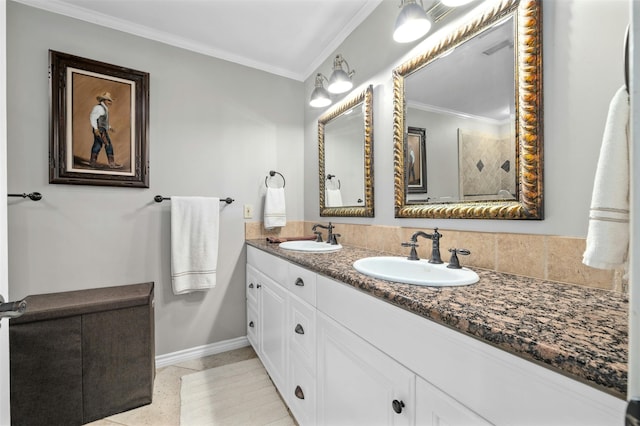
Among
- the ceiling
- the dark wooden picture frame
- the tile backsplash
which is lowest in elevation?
the tile backsplash

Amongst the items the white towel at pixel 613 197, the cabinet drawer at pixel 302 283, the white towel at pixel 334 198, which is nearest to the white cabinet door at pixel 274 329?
the cabinet drawer at pixel 302 283

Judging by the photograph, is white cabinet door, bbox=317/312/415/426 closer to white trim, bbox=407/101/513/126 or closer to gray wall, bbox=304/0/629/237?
gray wall, bbox=304/0/629/237

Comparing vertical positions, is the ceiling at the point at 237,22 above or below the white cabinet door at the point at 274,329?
above

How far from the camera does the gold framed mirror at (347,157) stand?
5.47ft

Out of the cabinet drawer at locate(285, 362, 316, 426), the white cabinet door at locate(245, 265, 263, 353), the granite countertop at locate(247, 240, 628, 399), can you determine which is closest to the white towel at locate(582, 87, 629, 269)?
the granite countertop at locate(247, 240, 628, 399)

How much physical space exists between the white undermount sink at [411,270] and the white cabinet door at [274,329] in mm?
518

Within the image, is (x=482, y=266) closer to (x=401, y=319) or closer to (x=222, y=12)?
(x=401, y=319)

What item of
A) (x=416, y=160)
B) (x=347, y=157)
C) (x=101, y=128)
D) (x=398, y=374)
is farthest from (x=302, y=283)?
(x=101, y=128)

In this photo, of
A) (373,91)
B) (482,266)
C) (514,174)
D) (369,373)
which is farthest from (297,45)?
(369,373)

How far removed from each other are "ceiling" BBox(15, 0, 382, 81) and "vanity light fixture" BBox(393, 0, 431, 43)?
1.82ft

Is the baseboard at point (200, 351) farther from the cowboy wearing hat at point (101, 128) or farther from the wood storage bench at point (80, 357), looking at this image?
the cowboy wearing hat at point (101, 128)

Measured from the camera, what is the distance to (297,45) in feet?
6.62

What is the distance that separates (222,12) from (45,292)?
1.98 m

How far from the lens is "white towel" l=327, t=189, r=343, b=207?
1.97m
